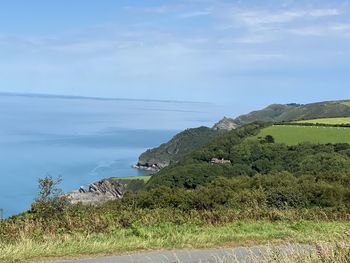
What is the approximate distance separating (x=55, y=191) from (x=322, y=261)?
457 inches

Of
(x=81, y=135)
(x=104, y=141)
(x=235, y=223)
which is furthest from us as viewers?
(x=81, y=135)

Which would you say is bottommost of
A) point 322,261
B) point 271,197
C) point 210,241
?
point 271,197

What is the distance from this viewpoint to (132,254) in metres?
7.00

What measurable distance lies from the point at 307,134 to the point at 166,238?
8654cm

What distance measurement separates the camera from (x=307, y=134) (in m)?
90.8

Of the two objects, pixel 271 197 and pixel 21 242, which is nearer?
pixel 21 242

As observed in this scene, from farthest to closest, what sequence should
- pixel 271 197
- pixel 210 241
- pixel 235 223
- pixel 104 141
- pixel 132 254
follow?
pixel 104 141
pixel 271 197
pixel 235 223
pixel 210 241
pixel 132 254

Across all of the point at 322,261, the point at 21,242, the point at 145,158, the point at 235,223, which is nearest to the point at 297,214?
the point at 235,223

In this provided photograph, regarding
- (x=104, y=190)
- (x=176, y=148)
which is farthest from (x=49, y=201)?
(x=176, y=148)

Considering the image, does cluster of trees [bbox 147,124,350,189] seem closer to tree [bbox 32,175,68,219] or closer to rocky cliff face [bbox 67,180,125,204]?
rocky cliff face [bbox 67,180,125,204]

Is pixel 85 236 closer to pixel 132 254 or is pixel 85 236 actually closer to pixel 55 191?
pixel 132 254

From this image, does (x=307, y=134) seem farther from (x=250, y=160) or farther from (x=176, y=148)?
(x=176, y=148)

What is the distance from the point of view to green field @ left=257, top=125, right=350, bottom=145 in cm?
8588

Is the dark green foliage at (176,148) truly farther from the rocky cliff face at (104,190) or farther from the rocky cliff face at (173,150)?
the rocky cliff face at (104,190)
